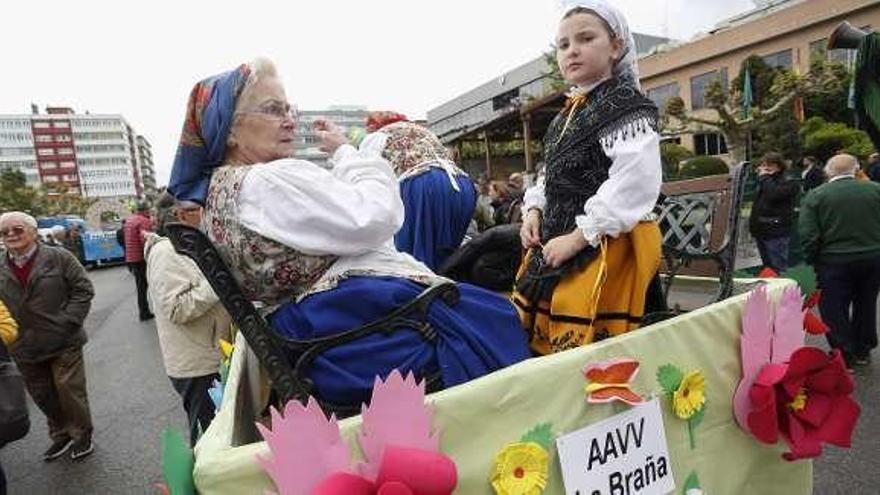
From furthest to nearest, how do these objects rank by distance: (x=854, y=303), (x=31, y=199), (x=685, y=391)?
(x=31, y=199)
(x=854, y=303)
(x=685, y=391)

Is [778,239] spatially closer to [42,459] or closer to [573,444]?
[573,444]

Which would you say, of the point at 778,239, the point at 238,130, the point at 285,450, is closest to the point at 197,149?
the point at 238,130

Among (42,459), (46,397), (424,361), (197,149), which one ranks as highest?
(197,149)

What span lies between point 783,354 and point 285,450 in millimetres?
1495

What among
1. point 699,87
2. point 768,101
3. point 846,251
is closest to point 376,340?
point 846,251

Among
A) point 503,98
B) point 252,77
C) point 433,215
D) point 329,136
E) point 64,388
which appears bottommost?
point 64,388

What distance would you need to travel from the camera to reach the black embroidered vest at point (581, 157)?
184 cm

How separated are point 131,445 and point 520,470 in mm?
4377

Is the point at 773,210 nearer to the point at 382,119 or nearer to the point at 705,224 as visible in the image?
the point at 705,224

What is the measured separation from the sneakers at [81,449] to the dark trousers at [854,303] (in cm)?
593

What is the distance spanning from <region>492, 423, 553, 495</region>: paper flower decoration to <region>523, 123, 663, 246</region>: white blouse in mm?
679

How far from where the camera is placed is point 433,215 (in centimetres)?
259

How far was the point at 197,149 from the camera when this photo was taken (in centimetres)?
158

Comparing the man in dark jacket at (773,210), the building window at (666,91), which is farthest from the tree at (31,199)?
the man in dark jacket at (773,210)
